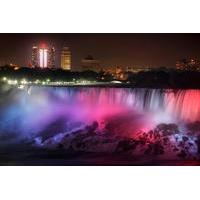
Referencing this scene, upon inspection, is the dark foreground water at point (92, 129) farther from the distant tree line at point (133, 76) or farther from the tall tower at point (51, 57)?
the tall tower at point (51, 57)

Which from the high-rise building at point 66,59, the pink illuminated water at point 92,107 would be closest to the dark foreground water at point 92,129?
the pink illuminated water at point 92,107

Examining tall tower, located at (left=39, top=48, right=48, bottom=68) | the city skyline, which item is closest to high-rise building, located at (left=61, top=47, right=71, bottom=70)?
the city skyline

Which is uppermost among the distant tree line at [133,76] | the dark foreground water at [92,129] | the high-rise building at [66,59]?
the high-rise building at [66,59]

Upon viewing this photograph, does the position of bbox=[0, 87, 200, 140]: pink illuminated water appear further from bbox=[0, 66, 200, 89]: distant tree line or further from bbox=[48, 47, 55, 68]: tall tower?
bbox=[48, 47, 55, 68]: tall tower

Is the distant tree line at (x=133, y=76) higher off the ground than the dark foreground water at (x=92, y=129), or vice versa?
the distant tree line at (x=133, y=76)

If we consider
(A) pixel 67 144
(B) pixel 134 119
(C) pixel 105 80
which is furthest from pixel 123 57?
(A) pixel 67 144

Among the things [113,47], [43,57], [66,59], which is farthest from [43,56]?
[113,47]
